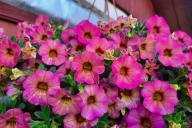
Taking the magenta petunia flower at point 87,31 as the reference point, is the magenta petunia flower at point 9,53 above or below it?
below

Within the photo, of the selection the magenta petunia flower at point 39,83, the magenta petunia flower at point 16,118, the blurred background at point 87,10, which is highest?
the blurred background at point 87,10

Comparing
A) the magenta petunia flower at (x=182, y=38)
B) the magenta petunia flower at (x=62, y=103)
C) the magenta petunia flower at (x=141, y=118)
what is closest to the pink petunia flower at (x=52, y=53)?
the magenta petunia flower at (x=62, y=103)

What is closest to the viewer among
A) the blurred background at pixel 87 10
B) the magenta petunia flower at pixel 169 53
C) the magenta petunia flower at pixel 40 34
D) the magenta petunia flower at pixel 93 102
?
the magenta petunia flower at pixel 93 102

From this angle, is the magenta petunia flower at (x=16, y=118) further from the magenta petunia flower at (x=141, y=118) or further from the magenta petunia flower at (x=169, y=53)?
the magenta petunia flower at (x=169, y=53)

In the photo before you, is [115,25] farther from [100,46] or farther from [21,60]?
[21,60]

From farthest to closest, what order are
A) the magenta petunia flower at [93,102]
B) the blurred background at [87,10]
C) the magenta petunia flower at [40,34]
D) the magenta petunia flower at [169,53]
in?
the blurred background at [87,10], the magenta petunia flower at [40,34], the magenta petunia flower at [169,53], the magenta petunia flower at [93,102]

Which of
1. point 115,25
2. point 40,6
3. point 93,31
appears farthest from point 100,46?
point 40,6

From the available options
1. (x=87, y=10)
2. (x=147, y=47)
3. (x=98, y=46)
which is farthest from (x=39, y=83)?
(x=87, y=10)

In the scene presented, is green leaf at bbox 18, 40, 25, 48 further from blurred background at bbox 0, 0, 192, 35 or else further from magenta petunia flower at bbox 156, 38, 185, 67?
magenta petunia flower at bbox 156, 38, 185, 67
